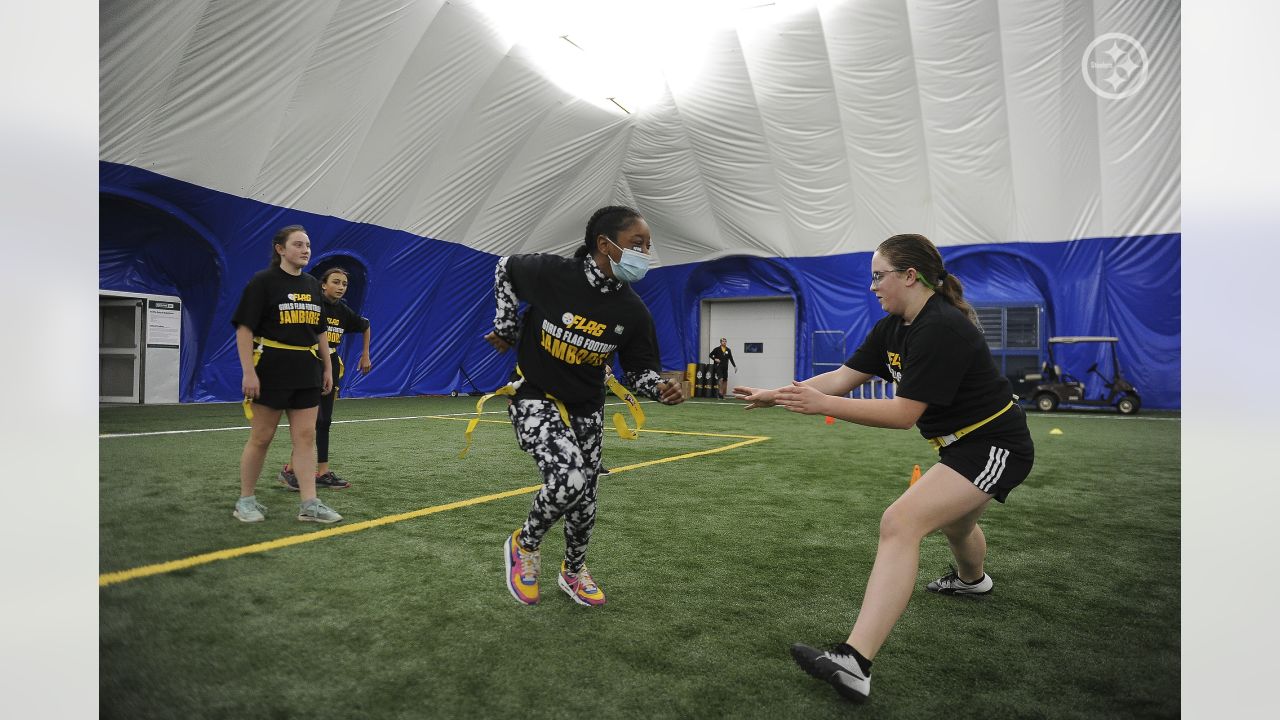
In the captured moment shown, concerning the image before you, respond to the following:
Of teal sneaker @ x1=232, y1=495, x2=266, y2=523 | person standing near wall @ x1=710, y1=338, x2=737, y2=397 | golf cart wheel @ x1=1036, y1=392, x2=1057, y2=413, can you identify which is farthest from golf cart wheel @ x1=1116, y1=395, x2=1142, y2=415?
teal sneaker @ x1=232, y1=495, x2=266, y2=523

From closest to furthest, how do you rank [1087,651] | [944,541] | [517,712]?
1. [517,712]
2. [1087,651]
3. [944,541]

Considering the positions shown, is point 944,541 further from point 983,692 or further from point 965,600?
point 983,692

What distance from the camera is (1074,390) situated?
→ 13445mm

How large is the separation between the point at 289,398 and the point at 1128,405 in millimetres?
14632

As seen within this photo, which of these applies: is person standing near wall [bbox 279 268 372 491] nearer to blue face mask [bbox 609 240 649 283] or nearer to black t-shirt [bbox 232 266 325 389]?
black t-shirt [bbox 232 266 325 389]

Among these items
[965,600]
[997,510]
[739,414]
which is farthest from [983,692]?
[739,414]

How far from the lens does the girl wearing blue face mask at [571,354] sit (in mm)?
2609

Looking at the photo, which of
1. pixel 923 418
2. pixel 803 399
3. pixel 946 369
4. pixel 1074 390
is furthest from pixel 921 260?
pixel 1074 390

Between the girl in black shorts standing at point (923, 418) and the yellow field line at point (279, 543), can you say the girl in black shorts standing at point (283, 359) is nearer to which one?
the yellow field line at point (279, 543)

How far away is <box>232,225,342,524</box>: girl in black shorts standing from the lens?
3627mm

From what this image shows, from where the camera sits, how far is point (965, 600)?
9.42 ft

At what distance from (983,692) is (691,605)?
1052 mm

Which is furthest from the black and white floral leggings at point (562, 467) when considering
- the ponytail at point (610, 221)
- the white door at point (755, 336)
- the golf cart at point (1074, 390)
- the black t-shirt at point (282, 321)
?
the white door at point (755, 336)

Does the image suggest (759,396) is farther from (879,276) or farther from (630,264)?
(630,264)
